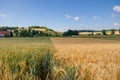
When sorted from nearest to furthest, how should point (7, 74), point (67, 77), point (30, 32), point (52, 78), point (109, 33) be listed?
point (67, 77) → point (7, 74) → point (52, 78) → point (109, 33) → point (30, 32)

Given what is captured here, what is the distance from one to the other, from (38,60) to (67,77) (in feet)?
6.75

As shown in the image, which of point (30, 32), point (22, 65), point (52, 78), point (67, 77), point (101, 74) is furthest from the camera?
point (30, 32)

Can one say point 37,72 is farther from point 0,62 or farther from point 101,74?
point 101,74

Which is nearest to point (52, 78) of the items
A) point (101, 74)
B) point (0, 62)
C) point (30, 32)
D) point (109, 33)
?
point (0, 62)

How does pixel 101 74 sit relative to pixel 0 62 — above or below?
below

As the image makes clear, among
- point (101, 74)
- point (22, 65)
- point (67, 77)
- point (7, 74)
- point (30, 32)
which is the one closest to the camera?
point (67, 77)

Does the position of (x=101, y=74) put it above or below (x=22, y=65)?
below

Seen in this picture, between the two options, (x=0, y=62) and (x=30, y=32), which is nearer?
(x=0, y=62)

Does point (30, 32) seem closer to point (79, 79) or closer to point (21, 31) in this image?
point (21, 31)

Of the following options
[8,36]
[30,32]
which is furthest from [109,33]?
[8,36]

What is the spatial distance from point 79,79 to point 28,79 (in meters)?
0.91

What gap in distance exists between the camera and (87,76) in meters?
5.26

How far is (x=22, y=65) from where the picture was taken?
5.00 metres

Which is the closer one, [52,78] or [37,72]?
[52,78]
